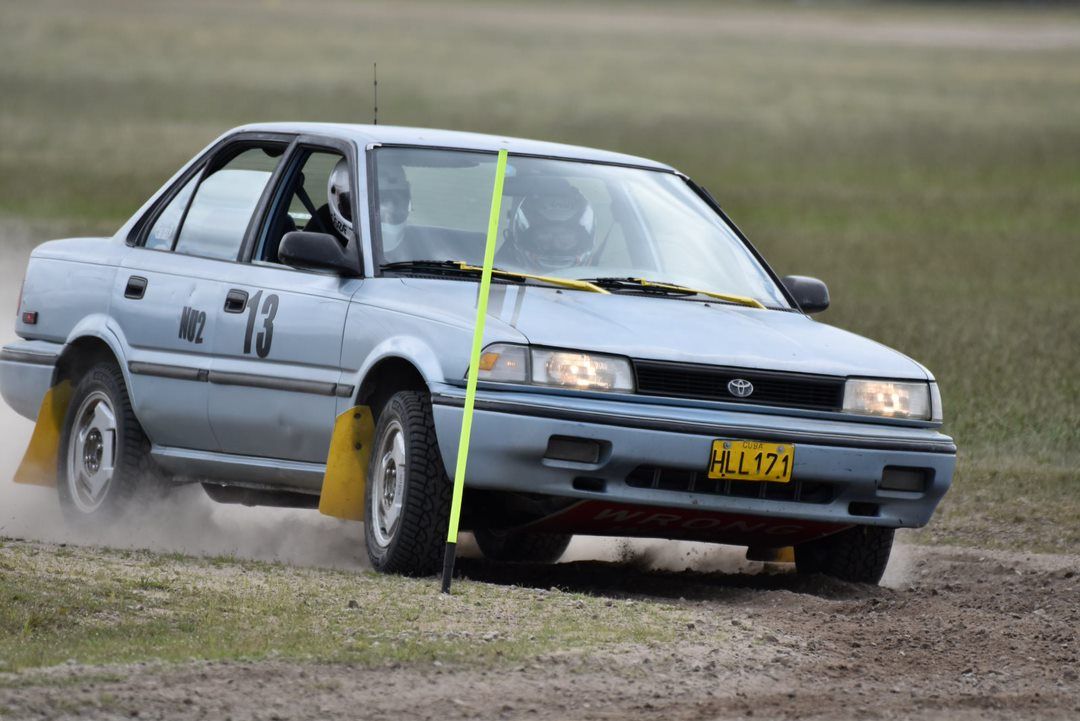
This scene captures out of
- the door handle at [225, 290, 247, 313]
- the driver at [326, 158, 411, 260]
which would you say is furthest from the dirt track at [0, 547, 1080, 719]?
the door handle at [225, 290, 247, 313]

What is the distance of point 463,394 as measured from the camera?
7.85m

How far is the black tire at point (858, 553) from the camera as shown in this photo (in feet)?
29.0

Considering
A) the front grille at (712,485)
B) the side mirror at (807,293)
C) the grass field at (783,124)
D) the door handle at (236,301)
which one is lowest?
the grass field at (783,124)

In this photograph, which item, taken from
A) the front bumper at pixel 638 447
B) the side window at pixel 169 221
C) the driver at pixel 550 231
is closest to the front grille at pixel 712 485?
the front bumper at pixel 638 447

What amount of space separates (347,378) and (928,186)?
3232cm

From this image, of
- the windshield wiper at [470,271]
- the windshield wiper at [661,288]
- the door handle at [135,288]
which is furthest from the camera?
the door handle at [135,288]

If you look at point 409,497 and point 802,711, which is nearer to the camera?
point 802,711

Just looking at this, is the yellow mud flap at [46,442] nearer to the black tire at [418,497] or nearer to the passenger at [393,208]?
the passenger at [393,208]

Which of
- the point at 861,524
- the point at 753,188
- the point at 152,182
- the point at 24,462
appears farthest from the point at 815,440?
the point at 753,188

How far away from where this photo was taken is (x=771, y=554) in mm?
9320

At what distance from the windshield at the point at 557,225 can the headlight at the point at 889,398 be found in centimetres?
98

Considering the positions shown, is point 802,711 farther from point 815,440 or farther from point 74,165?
point 74,165

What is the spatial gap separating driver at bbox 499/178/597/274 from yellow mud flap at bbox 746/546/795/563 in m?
1.31

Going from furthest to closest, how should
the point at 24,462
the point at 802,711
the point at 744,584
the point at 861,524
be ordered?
the point at 24,462, the point at 744,584, the point at 861,524, the point at 802,711
